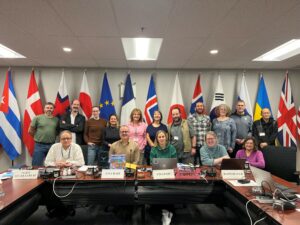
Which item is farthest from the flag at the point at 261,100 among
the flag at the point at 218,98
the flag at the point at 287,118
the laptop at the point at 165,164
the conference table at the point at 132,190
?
the laptop at the point at 165,164

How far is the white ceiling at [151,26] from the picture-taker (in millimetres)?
1993

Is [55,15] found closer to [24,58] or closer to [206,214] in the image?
[24,58]

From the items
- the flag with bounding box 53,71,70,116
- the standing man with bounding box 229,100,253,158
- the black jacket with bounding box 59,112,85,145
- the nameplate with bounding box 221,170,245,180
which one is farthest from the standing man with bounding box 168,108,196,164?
the flag with bounding box 53,71,70,116

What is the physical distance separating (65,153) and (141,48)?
206 centimetres

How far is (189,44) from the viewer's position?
3.04m

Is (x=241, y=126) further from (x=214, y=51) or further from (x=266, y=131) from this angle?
(x=214, y=51)

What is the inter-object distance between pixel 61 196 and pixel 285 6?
2819 millimetres

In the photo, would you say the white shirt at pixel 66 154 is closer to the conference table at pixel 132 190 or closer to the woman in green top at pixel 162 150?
the conference table at pixel 132 190

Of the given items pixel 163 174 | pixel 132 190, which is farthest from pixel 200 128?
pixel 132 190

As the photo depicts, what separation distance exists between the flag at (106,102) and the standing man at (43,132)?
958 mm

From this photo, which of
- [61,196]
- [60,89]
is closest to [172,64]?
[60,89]

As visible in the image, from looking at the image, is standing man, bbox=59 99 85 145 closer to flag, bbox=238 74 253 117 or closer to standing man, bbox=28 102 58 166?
standing man, bbox=28 102 58 166

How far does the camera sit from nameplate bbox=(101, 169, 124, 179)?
2.31 meters

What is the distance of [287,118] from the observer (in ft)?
14.4
